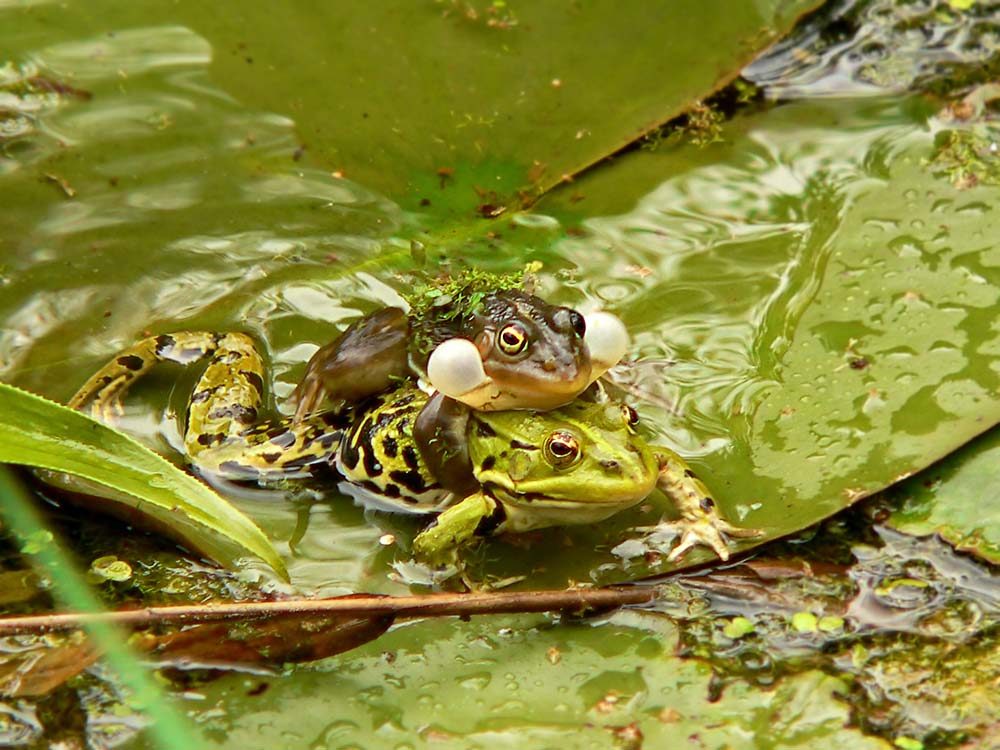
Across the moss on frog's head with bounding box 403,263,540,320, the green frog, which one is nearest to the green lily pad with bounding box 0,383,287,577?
the green frog

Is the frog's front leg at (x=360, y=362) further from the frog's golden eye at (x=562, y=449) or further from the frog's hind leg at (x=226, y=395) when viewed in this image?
the frog's golden eye at (x=562, y=449)

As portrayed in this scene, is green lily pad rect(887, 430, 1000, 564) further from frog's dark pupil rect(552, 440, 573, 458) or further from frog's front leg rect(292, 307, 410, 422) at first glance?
frog's front leg rect(292, 307, 410, 422)

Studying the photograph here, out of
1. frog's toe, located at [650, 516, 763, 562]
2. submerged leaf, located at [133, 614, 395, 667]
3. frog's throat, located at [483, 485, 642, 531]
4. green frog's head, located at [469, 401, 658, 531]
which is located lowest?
submerged leaf, located at [133, 614, 395, 667]

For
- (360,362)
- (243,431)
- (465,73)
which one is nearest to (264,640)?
(243,431)

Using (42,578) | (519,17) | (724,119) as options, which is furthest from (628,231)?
(42,578)

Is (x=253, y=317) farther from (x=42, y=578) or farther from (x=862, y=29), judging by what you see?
(x=862, y=29)
